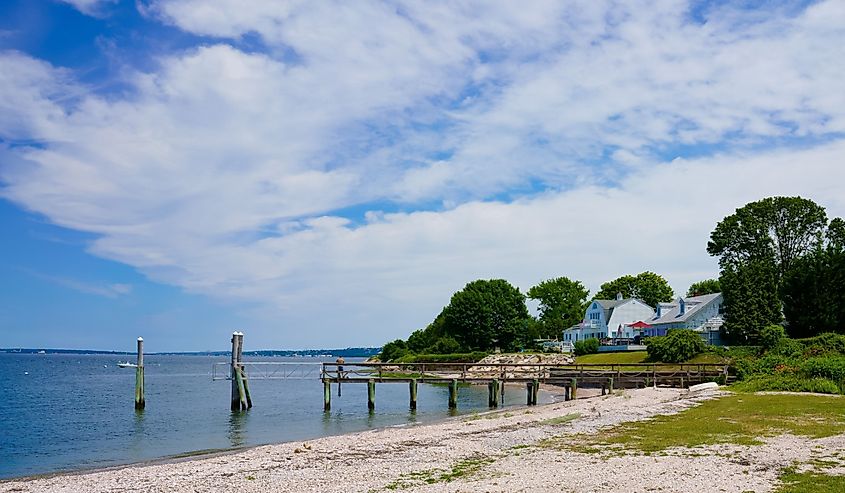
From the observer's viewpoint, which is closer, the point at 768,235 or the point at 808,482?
the point at 808,482

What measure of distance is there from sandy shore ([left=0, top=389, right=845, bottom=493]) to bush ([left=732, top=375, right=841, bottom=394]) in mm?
14097

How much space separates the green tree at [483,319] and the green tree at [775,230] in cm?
3067

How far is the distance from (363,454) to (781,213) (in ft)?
242

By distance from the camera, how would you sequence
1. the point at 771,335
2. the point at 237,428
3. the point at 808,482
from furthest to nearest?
the point at 771,335 → the point at 237,428 → the point at 808,482

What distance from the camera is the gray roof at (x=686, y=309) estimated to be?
81.4 metres

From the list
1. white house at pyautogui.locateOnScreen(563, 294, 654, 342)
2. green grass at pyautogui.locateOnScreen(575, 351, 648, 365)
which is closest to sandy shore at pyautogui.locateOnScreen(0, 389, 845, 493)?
green grass at pyautogui.locateOnScreen(575, 351, 648, 365)

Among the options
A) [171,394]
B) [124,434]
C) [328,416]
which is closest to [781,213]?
[328,416]

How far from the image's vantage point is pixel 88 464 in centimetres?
2511

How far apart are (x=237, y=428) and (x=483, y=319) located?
67.2 metres

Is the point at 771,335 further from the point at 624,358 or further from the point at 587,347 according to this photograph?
the point at 587,347

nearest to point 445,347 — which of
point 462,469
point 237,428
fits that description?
point 237,428

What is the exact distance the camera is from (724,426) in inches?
835

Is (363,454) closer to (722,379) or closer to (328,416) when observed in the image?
(328,416)

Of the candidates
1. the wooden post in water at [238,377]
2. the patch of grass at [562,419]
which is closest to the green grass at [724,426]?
the patch of grass at [562,419]
